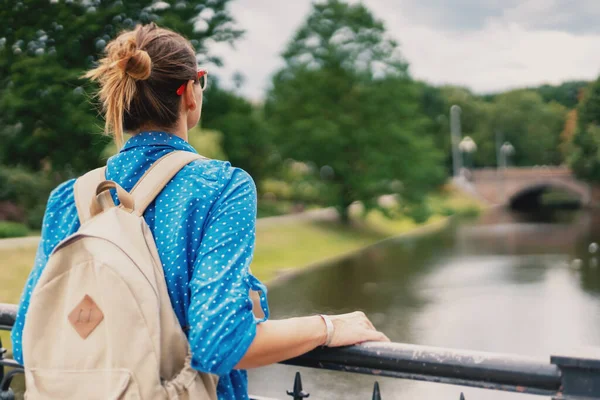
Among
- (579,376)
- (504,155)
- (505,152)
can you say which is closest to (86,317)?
(579,376)

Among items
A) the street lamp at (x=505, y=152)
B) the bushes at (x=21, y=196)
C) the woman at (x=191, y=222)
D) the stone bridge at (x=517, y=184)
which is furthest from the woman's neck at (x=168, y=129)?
the street lamp at (x=505, y=152)

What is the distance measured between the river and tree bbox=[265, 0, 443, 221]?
10.2 ft

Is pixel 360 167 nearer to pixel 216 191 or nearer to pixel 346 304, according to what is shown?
pixel 346 304

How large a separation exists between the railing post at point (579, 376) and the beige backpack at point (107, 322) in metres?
0.67

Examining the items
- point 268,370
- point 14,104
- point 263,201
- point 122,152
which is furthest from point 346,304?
point 263,201

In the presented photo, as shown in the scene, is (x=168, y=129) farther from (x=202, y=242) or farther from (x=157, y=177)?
(x=202, y=242)

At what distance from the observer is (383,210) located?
2683cm

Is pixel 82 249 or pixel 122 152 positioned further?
pixel 122 152

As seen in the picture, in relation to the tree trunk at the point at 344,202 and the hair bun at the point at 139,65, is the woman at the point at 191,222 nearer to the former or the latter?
the hair bun at the point at 139,65

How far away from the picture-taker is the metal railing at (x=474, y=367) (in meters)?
1.32

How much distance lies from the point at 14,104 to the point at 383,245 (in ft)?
48.5

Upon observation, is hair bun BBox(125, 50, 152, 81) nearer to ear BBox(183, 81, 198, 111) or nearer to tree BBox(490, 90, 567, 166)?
ear BBox(183, 81, 198, 111)

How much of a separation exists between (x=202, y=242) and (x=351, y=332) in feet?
1.48

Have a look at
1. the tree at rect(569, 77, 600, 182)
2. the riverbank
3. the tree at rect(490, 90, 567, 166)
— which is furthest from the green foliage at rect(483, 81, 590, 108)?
the riverbank
